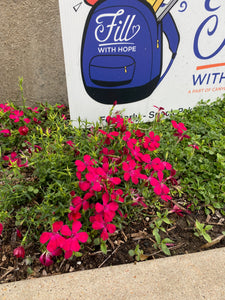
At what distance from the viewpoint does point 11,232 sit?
1.61 metres

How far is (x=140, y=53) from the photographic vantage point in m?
2.27

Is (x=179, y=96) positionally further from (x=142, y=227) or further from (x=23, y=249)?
(x=23, y=249)

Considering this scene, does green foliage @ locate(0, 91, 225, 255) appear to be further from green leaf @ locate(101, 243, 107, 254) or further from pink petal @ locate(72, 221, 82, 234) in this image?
pink petal @ locate(72, 221, 82, 234)

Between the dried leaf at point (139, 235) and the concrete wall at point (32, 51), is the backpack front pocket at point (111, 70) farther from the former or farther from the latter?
the dried leaf at point (139, 235)

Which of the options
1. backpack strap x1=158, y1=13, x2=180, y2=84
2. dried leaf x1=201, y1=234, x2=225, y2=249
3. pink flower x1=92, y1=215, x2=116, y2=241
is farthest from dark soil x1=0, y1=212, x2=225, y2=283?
backpack strap x1=158, y1=13, x2=180, y2=84

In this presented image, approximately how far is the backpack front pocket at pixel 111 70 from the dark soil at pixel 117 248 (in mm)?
1302

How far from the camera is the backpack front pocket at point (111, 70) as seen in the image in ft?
7.29

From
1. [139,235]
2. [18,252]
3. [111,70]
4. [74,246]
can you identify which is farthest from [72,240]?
[111,70]

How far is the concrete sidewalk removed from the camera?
4.14 feet

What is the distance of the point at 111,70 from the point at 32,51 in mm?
914

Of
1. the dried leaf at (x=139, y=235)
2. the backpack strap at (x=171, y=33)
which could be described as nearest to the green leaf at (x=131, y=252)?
the dried leaf at (x=139, y=235)

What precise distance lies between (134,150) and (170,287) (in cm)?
79

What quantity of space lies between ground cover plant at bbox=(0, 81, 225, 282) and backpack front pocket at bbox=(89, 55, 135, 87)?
521mm

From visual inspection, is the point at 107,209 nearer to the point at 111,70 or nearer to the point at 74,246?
the point at 74,246
